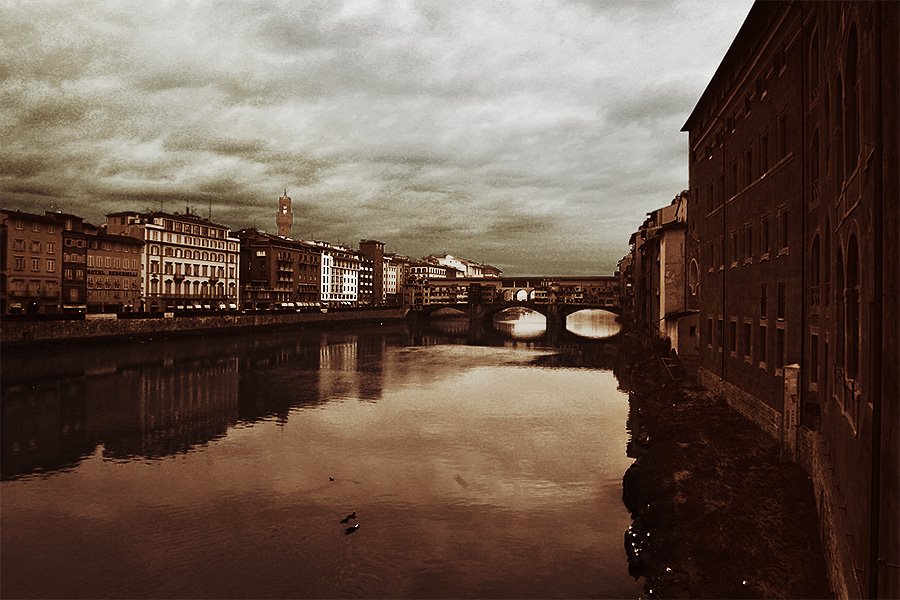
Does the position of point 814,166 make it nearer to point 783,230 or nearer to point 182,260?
point 783,230

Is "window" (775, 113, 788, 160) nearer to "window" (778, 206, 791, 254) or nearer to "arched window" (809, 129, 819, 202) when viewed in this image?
"window" (778, 206, 791, 254)

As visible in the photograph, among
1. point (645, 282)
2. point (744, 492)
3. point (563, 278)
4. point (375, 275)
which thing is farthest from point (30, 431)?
point (375, 275)

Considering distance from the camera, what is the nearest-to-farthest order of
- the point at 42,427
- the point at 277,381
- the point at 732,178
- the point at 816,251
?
the point at 816,251
the point at 732,178
the point at 42,427
the point at 277,381

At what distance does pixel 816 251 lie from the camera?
1695cm

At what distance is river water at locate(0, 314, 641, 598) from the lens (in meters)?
16.2

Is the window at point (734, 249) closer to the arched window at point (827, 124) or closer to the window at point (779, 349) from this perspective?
the window at point (779, 349)

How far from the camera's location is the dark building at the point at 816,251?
7133 mm

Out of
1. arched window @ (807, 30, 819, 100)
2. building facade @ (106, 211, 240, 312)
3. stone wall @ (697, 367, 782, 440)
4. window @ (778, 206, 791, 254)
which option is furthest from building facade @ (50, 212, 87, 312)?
arched window @ (807, 30, 819, 100)

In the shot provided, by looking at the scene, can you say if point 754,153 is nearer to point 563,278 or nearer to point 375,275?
point 563,278

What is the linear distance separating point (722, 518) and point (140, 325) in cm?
7510

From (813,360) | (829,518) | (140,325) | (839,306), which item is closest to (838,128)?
(839,306)

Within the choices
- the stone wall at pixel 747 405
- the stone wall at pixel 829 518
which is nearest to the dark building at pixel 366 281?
the stone wall at pixel 747 405

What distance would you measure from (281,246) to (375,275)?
146ft

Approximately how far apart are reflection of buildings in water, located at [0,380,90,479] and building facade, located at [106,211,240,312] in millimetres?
45661
